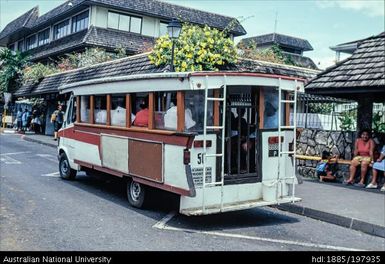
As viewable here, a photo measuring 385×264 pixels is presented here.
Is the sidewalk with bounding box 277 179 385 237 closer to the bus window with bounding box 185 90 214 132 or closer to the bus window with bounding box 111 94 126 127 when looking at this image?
the bus window with bounding box 185 90 214 132

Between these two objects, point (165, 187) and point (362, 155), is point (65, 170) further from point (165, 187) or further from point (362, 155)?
point (362, 155)

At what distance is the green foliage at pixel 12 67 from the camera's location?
35062 millimetres

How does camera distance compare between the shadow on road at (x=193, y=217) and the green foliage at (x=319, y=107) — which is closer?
the shadow on road at (x=193, y=217)

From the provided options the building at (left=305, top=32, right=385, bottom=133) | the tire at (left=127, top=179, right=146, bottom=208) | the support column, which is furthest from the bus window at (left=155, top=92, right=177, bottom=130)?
the support column

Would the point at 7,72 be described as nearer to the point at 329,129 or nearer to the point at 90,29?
the point at 90,29

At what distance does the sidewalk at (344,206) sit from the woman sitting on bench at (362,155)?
397 millimetres

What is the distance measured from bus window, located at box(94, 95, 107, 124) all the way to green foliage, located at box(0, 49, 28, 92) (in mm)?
28121

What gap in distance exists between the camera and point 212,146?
282 inches

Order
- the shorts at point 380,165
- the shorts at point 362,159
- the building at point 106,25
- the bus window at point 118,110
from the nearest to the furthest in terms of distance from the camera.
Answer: the bus window at point 118,110 < the shorts at point 380,165 < the shorts at point 362,159 < the building at point 106,25

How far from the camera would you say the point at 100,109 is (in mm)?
9672

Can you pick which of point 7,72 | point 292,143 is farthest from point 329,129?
point 7,72

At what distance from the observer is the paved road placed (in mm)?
5975

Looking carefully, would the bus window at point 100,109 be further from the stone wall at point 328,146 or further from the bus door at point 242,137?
the stone wall at point 328,146

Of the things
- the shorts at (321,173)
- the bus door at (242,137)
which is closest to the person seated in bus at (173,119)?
the bus door at (242,137)
